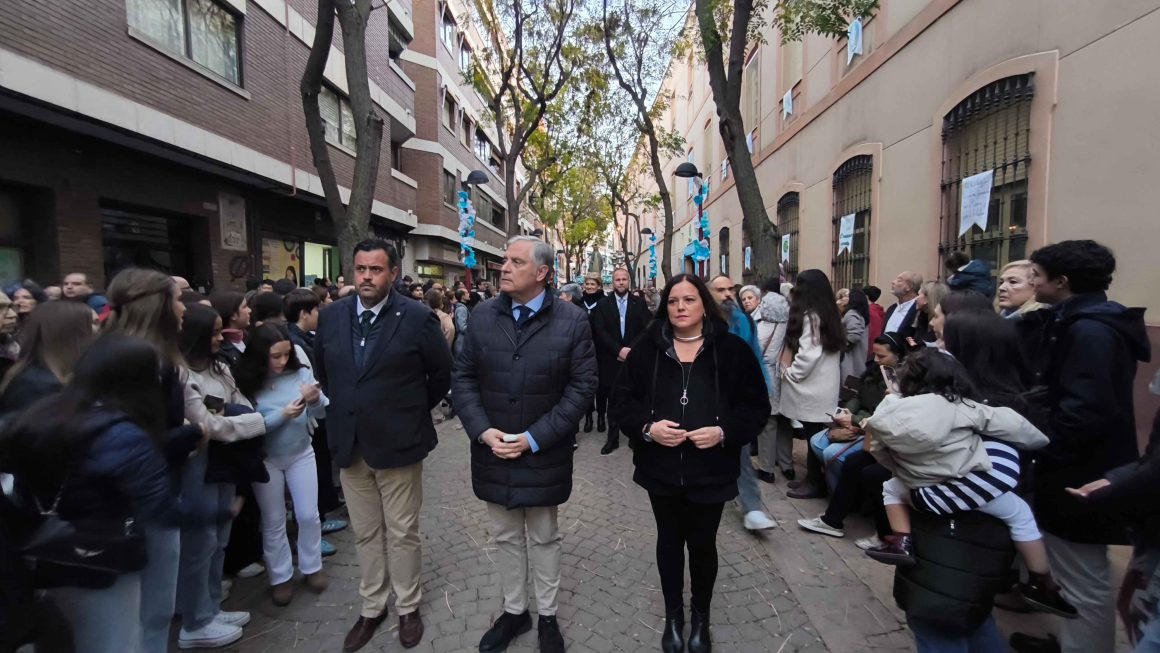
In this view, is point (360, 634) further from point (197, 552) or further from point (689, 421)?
point (689, 421)

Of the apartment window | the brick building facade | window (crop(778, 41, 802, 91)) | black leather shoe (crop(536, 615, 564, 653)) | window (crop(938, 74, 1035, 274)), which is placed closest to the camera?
black leather shoe (crop(536, 615, 564, 653))

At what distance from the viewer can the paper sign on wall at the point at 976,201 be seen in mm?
6324

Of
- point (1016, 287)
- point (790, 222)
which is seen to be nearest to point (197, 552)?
point (1016, 287)

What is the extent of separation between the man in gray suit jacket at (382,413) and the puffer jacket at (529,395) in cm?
27

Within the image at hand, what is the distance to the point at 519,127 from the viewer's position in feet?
52.4

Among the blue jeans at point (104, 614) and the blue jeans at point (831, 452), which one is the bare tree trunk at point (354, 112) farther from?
the blue jeans at point (831, 452)

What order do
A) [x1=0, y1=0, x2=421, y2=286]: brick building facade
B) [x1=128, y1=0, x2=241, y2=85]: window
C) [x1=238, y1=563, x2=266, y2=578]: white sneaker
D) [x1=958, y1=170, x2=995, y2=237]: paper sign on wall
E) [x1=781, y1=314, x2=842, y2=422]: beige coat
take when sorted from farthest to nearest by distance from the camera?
[x1=128, y1=0, x2=241, y2=85]: window < [x1=0, y1=0, x2=421, y2=286]: brick building facade < [x1=958, y1=170, x2=995, y2=237]: paper sign on wall < [x1=781, y1=314, x2=842, y2=422]: beige coat < [x1=238, y1=563, x2=266, y2=578]: white sneaker

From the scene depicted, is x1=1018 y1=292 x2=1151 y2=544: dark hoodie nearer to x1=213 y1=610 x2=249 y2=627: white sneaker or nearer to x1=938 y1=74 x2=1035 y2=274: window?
x1=213 y1=610 x2=249 y2=627: white sneaker

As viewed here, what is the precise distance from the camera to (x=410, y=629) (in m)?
2.97

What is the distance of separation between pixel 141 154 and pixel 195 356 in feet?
26.6

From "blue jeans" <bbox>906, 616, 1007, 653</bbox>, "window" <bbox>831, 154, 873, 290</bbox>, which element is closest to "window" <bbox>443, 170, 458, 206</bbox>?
A: "window" <bbox>831, 154, 873, 290</bbox>

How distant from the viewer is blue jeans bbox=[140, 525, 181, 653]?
2354 millimetres

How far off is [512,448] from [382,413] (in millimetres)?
735

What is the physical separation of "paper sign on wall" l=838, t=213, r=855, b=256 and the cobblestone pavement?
6.83 meters
